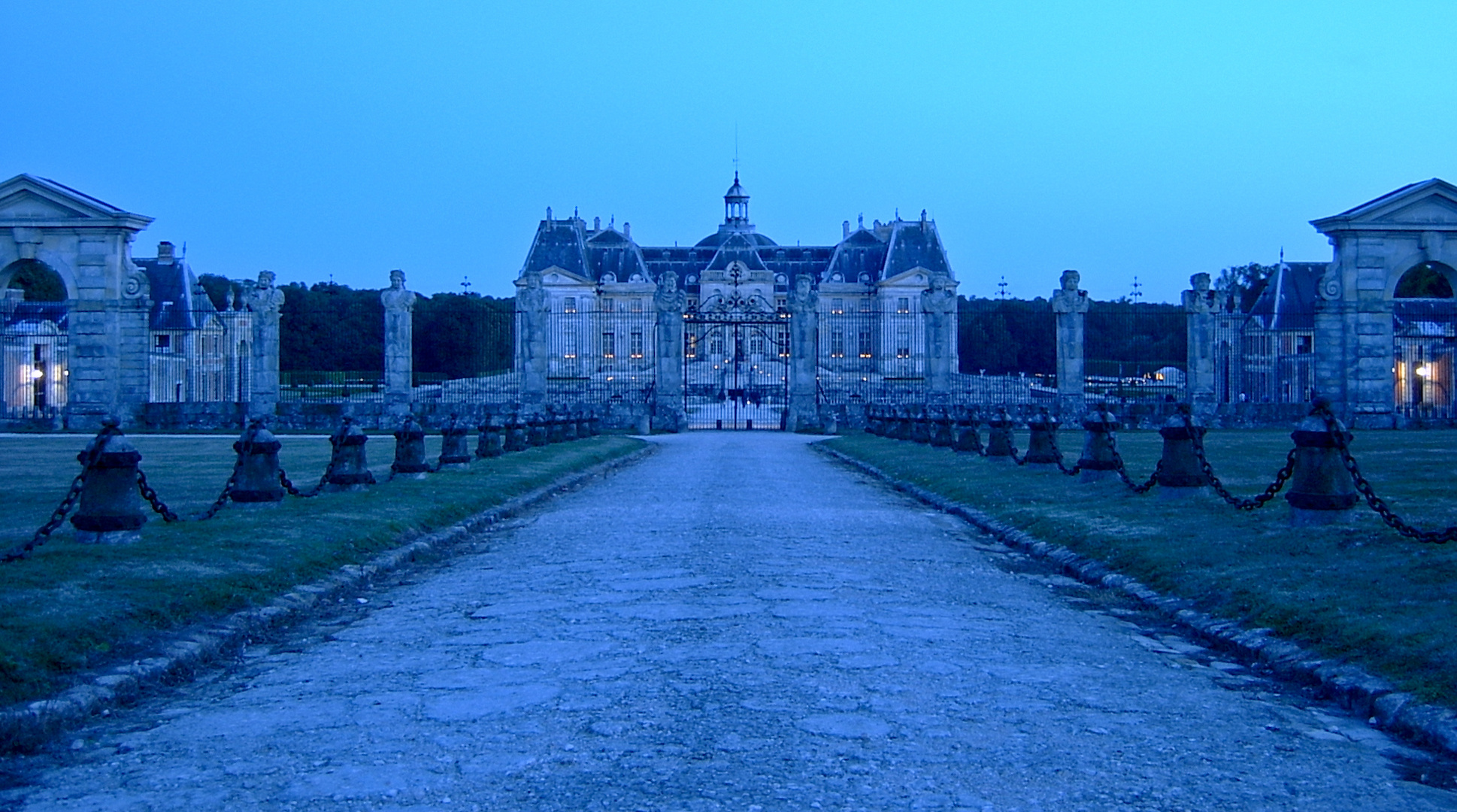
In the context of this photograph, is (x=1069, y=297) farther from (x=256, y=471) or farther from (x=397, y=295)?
(x=256, y=471)

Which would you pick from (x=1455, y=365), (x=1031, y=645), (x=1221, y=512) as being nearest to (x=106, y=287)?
(x=1221, y=512)

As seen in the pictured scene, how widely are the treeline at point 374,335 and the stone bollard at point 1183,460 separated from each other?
22.0 m

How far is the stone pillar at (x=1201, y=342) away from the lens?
30219mm

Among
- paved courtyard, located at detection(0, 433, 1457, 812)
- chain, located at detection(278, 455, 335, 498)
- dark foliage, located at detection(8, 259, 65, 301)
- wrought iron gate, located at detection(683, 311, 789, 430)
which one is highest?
dark foliage, located at detection(8, 259, 65, 301)

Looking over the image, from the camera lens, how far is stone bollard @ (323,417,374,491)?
13039 mm

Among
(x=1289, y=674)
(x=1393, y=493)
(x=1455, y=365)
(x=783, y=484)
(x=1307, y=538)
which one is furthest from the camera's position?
(x=1455, y=365)

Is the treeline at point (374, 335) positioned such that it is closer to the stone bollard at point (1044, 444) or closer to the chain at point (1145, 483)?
the stone bollard at point (1044, 444)

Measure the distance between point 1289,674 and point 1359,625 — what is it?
1.54 feet

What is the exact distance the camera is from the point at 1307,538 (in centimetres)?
874

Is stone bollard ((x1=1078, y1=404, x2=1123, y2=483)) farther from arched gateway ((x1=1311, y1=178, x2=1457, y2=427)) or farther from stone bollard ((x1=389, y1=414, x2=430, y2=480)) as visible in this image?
arched gateway ((x1=1311, y1=178, x2=1457, y2=427))

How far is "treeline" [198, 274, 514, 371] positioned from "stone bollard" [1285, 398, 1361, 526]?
24342mm

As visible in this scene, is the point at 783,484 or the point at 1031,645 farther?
the point at 783,484

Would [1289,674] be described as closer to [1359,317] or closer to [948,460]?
[948,460]

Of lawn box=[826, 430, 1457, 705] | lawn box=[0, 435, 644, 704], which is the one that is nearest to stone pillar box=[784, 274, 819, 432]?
lawn box=[826, 430, 1457, 705]
